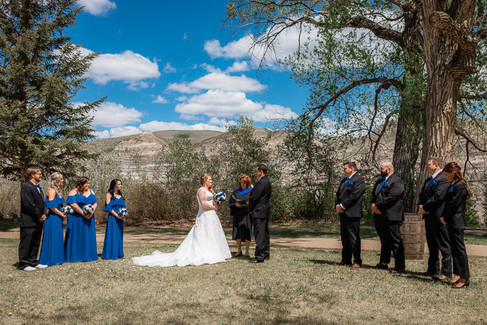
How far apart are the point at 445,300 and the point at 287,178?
1487 centimetres

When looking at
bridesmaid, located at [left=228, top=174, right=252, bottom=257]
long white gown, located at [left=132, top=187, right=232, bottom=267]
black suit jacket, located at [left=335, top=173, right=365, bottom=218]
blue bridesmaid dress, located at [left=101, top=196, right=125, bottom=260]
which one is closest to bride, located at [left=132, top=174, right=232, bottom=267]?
long white gown, located at [left=132, top=187, right=232, bottom=267]

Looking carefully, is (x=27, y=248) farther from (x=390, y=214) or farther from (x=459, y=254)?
(x=459, y=254)

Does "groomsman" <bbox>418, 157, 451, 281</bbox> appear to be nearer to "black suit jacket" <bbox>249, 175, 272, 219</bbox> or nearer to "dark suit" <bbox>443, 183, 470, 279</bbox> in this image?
"dark suit" <bbox>443, 183, 470, 279</bbox>

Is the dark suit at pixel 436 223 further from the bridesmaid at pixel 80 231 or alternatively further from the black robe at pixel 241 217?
the bridesmaid at pixel 80 231

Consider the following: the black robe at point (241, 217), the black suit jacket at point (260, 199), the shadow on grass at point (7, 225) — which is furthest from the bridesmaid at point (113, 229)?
the shadow on grass at point (7, 225)

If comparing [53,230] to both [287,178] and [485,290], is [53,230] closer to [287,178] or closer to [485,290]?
[485,290]

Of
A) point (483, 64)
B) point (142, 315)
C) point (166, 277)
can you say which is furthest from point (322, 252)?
point (483, 64)

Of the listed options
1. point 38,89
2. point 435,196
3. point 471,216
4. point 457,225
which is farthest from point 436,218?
point 38,89

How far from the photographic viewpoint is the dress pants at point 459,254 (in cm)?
641

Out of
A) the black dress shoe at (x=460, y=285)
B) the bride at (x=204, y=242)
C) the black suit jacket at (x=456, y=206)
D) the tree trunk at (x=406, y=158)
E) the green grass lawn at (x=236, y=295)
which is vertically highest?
the tree trunk at (x=406, y=158)

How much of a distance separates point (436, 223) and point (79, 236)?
7.41 m

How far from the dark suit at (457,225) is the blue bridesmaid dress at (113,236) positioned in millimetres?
6922

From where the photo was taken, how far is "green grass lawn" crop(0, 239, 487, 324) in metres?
5.11

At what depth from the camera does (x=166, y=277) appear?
7305 mm
